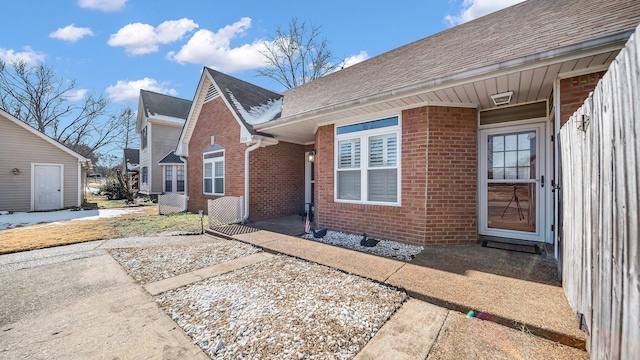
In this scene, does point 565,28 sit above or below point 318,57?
below

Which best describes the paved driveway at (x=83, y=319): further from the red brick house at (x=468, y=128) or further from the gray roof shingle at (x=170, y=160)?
the gray roof shingle at (x=170, y=160)

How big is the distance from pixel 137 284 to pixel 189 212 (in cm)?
790

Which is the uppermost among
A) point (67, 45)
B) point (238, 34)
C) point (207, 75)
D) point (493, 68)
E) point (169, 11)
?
point (67, 45)

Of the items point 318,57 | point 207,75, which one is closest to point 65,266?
point 207,75

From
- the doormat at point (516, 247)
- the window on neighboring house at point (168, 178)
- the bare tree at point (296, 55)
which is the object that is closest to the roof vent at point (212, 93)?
the doormat at point (516, 247)

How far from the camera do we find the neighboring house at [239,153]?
26.9 feet

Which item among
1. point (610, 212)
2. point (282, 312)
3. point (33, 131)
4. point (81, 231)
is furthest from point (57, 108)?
point (610, 212)

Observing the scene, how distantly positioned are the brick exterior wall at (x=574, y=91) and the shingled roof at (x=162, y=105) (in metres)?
20.8

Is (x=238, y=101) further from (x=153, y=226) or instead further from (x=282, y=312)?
(x=282, y=312)

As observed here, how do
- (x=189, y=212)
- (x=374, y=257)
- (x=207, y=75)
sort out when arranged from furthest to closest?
1. (x=189, y=212)
2. (x=207, y=75)
3. (x=374, y=257)

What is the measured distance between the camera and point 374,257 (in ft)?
14.0

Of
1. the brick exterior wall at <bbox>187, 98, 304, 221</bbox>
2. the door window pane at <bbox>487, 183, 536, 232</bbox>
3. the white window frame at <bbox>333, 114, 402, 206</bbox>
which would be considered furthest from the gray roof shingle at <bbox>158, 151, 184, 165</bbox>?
the door window pane at <bbox>487, 183, 536, 232</bbox>

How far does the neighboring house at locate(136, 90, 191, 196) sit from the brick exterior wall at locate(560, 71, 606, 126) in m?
20.6

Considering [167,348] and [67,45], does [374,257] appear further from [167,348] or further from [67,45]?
[67,45]
